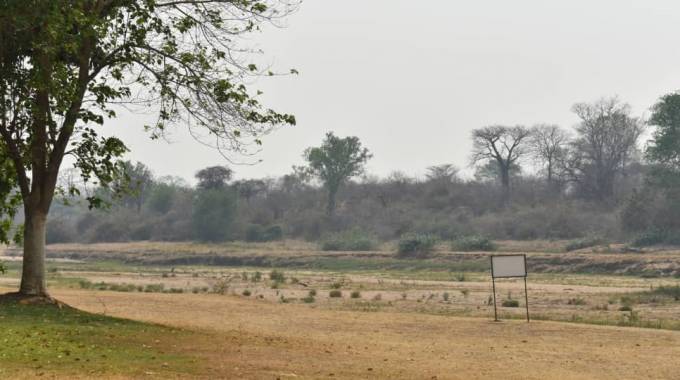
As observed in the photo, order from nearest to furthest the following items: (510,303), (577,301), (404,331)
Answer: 1. (404,331)
2. (510,303)
3. (577,301)

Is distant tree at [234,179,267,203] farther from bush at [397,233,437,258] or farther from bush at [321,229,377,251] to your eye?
bush at [397,233,437,258]

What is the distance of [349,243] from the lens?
73.2 m

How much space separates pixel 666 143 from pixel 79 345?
59.7m

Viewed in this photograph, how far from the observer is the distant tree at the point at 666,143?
65.5m

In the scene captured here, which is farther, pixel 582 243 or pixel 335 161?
pixel 335 161

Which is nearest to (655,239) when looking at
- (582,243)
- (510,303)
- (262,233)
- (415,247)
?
(582,243)

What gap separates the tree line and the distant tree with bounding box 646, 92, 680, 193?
0.08 m

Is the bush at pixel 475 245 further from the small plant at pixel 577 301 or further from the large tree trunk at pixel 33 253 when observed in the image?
the large tree trunk at pixel 33 253

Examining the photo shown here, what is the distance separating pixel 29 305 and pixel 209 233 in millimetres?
68294

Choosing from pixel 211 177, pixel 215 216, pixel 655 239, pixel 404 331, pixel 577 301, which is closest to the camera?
pixel 404 331

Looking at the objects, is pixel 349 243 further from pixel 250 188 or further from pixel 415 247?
pixel 250 188

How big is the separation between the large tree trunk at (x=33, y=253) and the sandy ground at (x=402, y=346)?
2.46 meters

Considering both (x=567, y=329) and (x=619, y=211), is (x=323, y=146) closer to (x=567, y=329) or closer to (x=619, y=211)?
(x=619, y=211)

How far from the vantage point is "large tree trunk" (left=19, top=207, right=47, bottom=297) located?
62.5 ft
